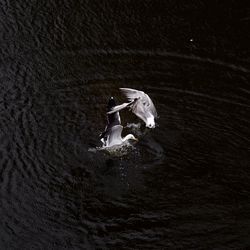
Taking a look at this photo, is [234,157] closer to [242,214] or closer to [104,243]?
[242,214]

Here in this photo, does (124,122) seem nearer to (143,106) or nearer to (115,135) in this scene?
(143,106)

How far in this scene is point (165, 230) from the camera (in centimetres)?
1433

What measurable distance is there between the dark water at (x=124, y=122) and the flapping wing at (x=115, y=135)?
0.46 m

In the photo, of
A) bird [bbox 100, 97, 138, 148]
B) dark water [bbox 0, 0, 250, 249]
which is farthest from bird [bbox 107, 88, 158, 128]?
bird [bbox 100, 97, 138, 148]

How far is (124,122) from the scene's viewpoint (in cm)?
1828

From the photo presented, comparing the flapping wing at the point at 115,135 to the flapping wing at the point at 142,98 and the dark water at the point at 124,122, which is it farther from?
the flapping wing at the point at 142,98

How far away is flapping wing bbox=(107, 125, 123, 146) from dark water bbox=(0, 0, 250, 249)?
46 centimetres

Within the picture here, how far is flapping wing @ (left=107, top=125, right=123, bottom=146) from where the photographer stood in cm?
1659

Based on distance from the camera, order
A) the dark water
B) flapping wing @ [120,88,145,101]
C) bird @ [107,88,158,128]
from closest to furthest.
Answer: the dark water → bird @ [107,88,158,128] → flapping wing @ [120,88,145,101]

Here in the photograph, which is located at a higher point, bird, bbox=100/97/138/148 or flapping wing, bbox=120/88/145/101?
flapping wing, bbox=120/88/145/101

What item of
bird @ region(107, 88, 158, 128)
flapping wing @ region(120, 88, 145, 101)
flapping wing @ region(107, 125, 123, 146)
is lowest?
flapping wing @ region(107, 125, 123, 146)

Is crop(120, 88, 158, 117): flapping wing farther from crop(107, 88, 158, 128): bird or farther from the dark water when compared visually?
the dark water

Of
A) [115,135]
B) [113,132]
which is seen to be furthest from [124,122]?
[113,132]

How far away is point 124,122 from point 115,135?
5.07 ft
